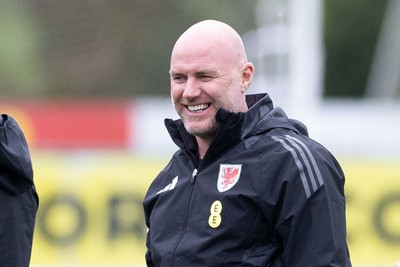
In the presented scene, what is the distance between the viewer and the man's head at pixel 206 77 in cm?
380

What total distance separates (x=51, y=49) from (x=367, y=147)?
6.11 m

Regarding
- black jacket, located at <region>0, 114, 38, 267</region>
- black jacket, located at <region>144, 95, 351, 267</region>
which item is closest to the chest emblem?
black jacket, located at <region>144, 95, 351, 267</region>

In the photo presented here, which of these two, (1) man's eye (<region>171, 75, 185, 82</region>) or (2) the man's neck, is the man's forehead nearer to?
(1) man's eye (<region>171, 75, 185, 82</region>)

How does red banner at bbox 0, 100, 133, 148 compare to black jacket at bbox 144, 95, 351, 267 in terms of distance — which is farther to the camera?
red banner at bbox 0, 100, 133, 148

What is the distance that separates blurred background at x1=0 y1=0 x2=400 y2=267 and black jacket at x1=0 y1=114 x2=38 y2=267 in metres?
4.96

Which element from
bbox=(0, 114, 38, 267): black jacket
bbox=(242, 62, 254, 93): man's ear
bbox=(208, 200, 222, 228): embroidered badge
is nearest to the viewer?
bbox=(208, 200, 222, 228): embroidered badge

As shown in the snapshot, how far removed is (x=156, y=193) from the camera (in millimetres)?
4109

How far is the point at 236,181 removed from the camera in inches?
146

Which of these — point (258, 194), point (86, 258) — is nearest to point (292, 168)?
point (258, 194)

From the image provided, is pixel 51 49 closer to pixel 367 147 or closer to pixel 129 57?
pixel 129 57

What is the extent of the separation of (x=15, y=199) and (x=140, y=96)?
1019 centimetres

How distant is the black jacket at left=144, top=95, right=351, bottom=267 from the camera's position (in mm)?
3562

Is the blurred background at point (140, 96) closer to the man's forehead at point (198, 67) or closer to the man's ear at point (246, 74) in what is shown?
the man's ear at point (246, 74)

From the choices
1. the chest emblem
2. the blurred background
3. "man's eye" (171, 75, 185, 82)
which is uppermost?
"man's eye" (171, 75, 185, 82)
